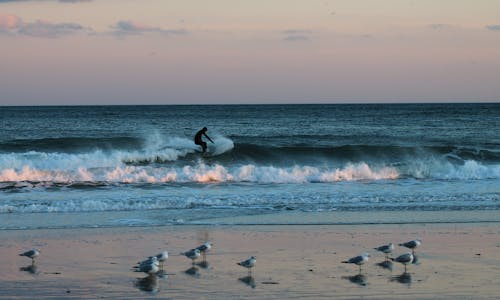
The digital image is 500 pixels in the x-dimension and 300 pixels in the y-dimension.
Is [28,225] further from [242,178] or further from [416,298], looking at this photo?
[242,178]

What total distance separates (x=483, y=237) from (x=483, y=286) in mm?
3628

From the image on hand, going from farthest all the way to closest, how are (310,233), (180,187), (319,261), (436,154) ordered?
1. (436,154)
2. (180,187)
3. (310,233)
4. (319,261)

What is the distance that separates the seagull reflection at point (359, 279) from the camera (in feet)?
33.7

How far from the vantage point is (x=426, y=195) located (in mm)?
19469

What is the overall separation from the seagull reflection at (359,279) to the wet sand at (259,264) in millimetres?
16

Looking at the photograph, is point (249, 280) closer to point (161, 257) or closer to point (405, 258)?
point (161, 257)

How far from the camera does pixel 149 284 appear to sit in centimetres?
1024

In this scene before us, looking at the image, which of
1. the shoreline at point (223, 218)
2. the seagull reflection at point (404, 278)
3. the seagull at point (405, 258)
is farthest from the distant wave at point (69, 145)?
the seagull reflection at point (404, 278)

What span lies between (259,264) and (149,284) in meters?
1.81

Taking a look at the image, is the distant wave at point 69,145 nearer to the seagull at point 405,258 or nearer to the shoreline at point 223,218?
the shoreline at point 223,218

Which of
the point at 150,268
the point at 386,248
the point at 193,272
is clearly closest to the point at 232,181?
the point at 386,248

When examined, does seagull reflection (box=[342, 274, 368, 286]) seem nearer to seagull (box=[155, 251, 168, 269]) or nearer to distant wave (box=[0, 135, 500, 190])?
seagull (box=[155, 251, 168, 269])

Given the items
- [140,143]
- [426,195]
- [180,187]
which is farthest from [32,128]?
[426,195]

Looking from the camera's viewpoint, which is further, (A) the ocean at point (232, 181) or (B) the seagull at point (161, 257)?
(A) the ocean at point (232, 181)
